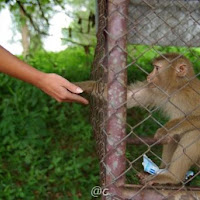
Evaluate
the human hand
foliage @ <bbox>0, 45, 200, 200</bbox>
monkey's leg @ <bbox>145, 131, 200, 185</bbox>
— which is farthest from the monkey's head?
the human hand

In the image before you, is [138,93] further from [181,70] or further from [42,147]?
[42,147]

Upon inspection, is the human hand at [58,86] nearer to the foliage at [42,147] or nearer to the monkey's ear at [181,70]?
the monkey's ear at [181,70]

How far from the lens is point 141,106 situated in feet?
11.3

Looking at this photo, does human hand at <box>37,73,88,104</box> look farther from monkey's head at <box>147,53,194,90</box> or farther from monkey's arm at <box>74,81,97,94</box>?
monkey's head at <box>147,53,194,90</box>

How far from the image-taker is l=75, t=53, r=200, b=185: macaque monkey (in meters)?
3.02

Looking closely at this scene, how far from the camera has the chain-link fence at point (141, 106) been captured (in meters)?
2.32

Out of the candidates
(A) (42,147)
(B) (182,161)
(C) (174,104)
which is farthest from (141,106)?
(A) (42,147)

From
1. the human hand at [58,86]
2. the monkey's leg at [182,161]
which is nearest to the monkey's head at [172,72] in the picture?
the monkey's leg at [182,161]

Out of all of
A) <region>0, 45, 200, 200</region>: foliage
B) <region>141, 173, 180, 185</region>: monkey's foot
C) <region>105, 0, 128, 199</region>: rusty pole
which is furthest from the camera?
<region>0, 45, 200, 200</region>: foliage

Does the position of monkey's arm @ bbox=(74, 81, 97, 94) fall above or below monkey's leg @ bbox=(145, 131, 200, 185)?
above

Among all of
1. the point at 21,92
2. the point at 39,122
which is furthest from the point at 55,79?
the point at 21,92

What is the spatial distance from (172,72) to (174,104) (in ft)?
1.04

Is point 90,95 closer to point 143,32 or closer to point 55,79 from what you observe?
point 55,79

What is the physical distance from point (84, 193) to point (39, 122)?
1.27 m
